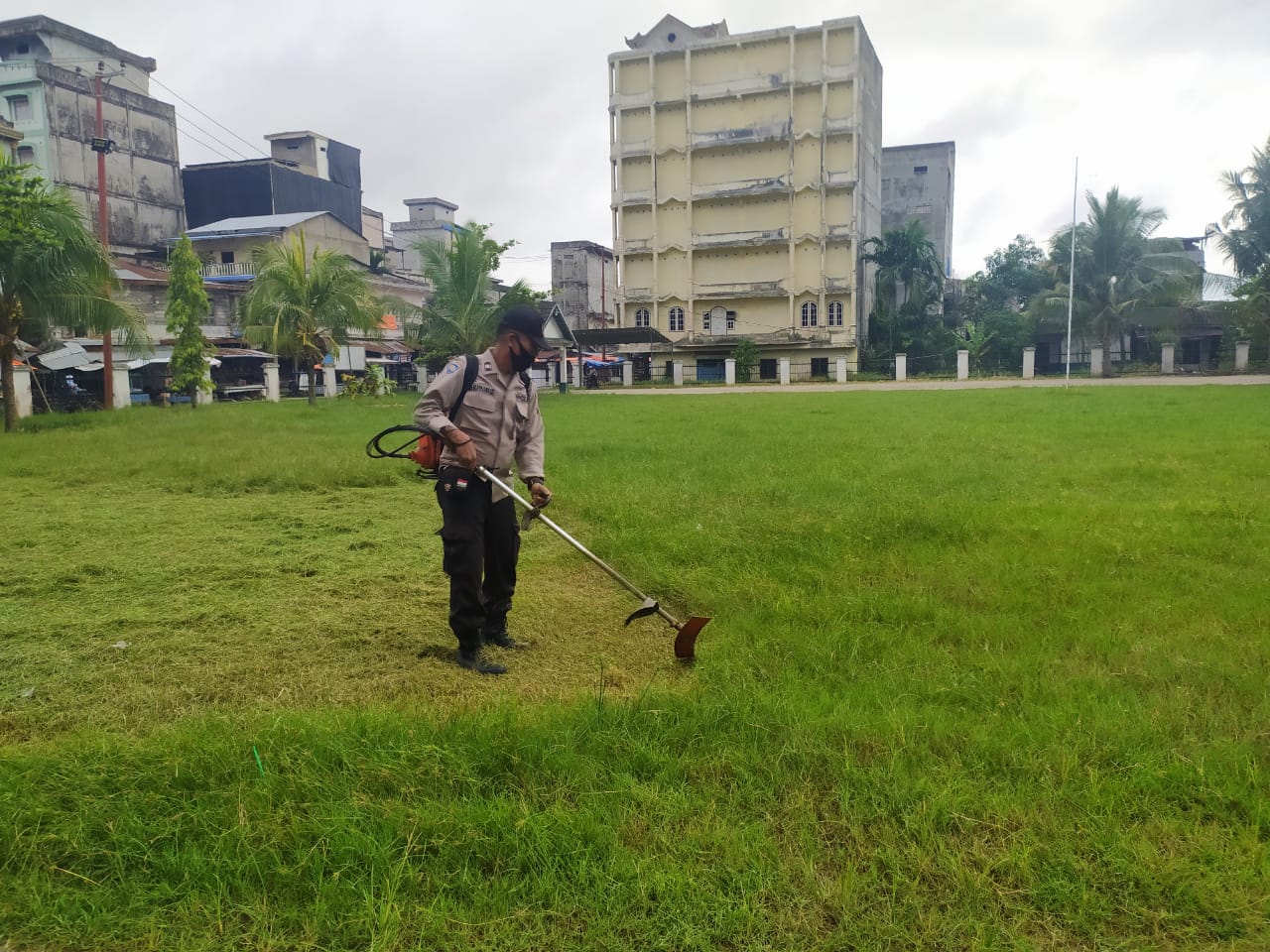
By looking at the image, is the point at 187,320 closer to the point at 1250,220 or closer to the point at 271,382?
the point at 271,382

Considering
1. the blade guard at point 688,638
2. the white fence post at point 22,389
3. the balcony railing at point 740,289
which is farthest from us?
the balcony railing at point 740,289

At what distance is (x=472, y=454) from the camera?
3.91 m

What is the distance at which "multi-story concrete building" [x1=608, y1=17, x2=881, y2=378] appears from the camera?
144ft

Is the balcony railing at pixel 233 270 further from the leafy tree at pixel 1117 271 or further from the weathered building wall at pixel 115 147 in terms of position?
the leafy tree at pixel 1117 271

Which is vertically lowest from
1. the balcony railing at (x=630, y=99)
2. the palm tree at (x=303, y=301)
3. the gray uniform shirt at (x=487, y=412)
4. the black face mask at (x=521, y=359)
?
the gray uniform shirt at (x=487, y=412)

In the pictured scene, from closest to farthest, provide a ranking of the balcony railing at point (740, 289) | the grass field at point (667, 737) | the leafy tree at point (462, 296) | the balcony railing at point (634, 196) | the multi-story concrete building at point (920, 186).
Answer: the grass field at point (667, 737), the leafy tree at point (462, 296), the balcony railing at point (740, 289), the balcony railing at point (634, 196), the multi-story concrete building at point (920, 186)

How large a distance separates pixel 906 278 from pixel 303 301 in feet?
100

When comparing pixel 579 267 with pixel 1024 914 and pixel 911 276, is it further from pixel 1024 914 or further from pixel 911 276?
pixel 1024 914

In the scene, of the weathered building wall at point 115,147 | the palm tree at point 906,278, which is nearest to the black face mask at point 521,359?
the weathered building wall at point 115,147

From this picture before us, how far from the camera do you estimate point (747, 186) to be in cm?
4519

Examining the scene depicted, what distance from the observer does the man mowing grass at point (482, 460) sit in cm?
402

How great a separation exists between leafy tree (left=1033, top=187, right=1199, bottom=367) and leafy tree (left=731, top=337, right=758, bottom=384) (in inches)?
509

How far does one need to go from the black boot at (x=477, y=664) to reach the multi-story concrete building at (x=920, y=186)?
5584 cm

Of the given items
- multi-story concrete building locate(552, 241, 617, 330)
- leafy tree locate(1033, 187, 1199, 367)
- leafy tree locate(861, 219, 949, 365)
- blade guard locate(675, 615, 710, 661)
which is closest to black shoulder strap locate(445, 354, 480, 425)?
blade guard locate(675, 615, 710, 661)
